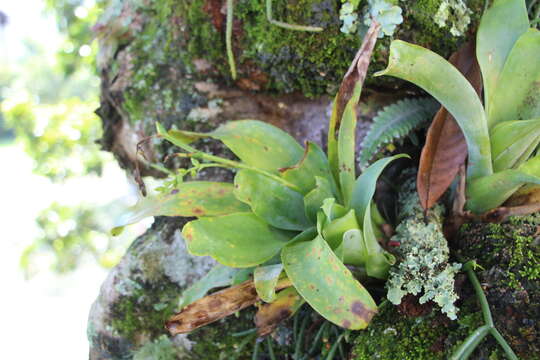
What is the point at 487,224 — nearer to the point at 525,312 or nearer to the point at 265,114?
the point at 525,312

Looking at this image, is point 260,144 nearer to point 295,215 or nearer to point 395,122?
point 295,215

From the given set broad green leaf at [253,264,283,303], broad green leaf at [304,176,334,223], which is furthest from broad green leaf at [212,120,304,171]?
broad green leaf at [253,264,283,303]

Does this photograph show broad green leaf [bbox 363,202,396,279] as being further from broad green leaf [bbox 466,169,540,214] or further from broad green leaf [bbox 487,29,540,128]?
broad green leaf [bbox 487,29,540,128]

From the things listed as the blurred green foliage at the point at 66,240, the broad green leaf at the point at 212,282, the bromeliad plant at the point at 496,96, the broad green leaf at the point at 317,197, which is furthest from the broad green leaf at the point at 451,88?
the blurred green foliage at the point at 66,240

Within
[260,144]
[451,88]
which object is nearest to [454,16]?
[451,88]

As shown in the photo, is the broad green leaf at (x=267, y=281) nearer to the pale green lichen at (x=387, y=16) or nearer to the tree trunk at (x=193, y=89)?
the tree trunk at (x=193, y=89)

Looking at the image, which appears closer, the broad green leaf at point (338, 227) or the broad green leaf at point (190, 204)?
the broad green leaf at point (338, 227)
